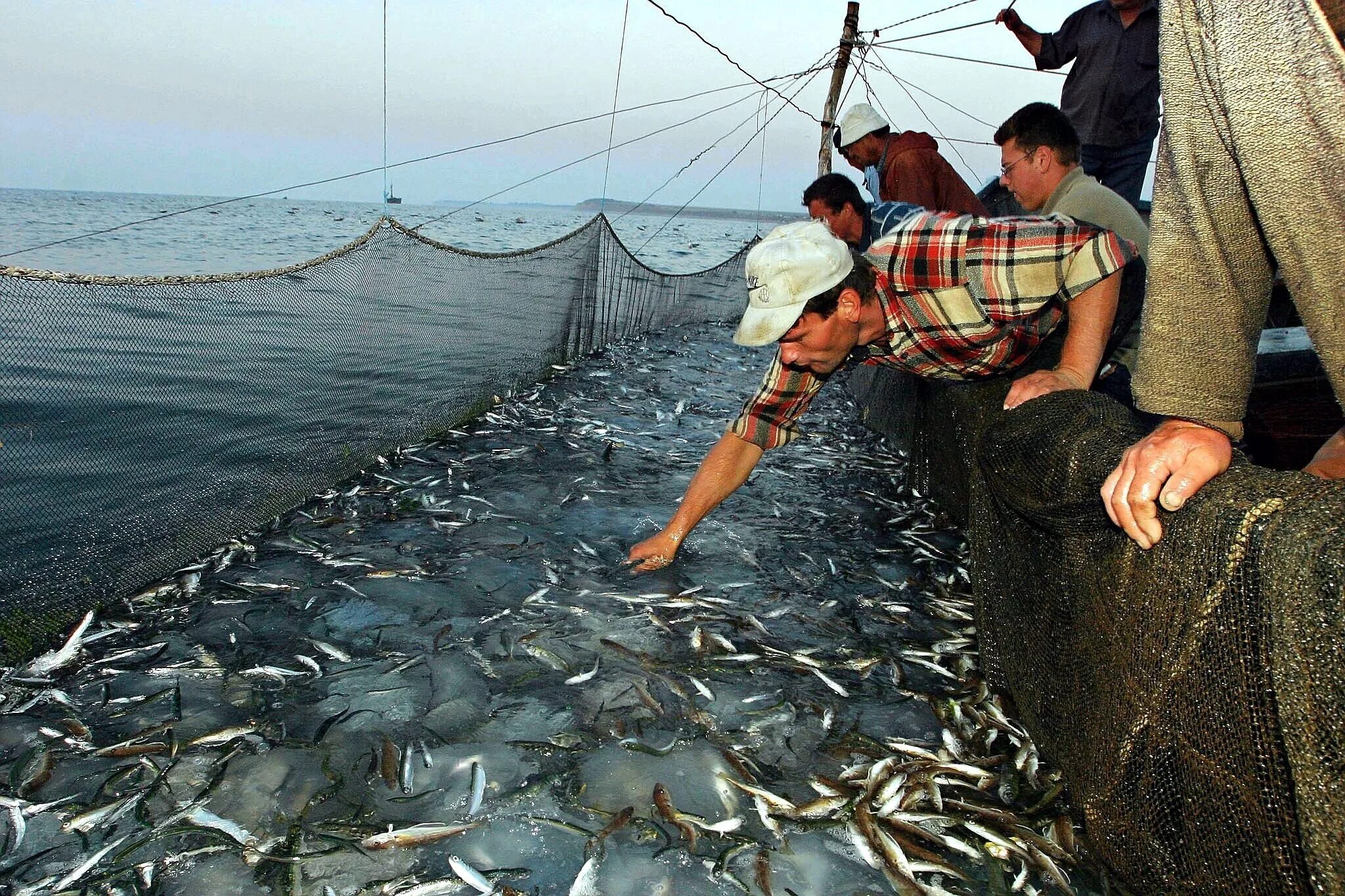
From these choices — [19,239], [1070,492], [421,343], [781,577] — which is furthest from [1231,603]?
[19,239]

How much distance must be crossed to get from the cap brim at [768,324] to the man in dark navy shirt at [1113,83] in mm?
4746

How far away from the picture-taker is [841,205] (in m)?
7.52

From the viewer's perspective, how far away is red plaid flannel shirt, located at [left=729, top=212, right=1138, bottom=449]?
14.1 ft

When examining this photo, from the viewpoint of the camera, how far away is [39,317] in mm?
5238

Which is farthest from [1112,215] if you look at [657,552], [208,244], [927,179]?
[208,244]

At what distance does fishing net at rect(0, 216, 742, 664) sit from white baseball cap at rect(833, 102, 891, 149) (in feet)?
12.3

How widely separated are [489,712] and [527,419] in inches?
214

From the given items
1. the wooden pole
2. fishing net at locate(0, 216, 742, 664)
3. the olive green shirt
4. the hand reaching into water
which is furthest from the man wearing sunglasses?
the wooden pole

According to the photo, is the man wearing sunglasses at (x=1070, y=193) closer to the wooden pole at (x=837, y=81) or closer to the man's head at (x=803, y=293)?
the man's head at (x=803, y=293)

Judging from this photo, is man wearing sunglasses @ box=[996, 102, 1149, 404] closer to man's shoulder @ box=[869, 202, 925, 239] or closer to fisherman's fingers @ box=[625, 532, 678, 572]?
man's shoulder @ box=[869, 202, 925, 239]

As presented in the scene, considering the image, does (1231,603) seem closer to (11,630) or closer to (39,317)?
(11,630)

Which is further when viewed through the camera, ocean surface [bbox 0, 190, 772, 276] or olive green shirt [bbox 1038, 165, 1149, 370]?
ocean surface [bbox 0, 190, 772, 276]

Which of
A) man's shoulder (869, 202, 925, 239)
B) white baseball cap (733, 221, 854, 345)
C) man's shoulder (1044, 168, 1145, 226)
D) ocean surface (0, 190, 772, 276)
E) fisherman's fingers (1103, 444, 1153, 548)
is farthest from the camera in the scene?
ocean surface (0, 190, 772, 276)

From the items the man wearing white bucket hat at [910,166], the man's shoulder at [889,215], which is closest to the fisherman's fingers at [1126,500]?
the man's shoulder at [889,215]
